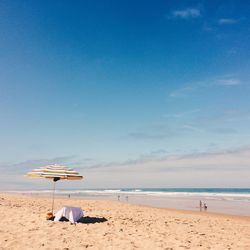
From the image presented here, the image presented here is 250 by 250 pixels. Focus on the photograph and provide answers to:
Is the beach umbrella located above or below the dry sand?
above

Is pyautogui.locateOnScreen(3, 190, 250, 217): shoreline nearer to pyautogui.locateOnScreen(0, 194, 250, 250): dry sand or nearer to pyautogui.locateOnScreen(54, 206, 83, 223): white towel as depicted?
pyautogui.locateOnScreen(0, 194, 250, 250): dry sand

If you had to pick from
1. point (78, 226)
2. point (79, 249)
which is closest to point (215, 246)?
point (79, 249)

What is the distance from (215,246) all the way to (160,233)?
8.85 feet

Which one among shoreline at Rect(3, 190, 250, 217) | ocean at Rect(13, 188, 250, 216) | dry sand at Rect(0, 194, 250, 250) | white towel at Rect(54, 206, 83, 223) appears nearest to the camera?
dry sand at Rect(0, 194, 250, 250)

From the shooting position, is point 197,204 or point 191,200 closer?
point 197,204

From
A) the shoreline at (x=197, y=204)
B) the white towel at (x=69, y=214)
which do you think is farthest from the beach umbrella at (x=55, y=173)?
the shoreline at (x=197, y=204)

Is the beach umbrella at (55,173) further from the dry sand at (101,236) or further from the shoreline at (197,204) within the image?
the shoreline at (197,204)

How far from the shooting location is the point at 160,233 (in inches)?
512

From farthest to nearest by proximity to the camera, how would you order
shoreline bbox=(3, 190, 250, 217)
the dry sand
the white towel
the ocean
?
the ocean → shoreline bbox=(3, 190, 250, 217) → the white towel → the dry sand

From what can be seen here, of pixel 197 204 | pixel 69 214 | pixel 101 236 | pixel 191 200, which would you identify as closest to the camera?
pixel 101 236

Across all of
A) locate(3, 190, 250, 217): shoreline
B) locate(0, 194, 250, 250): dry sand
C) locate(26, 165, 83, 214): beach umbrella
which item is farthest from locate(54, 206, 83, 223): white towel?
locate(3, 190, 250, 217): shoreline

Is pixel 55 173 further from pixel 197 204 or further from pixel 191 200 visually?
pixel 191 200

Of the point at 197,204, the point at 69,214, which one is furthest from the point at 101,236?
the point at 197,204

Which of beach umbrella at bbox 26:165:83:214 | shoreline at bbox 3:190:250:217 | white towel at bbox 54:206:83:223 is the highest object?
beach umbrella at bbox 26:165:83:214
